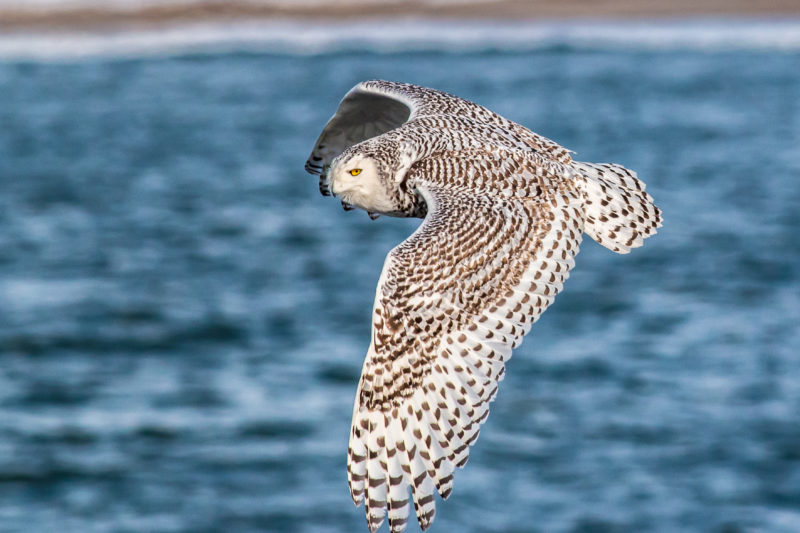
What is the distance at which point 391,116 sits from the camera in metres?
9.12

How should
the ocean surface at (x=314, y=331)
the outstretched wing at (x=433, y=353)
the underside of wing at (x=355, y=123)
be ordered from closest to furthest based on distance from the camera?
the outstretched wing at (x=433, y=353), the underside of wing at (x=355, y=123), the ocean surface at (x=314, y=331)

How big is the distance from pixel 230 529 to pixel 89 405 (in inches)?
261

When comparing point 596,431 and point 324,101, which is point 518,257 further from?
point 324,101

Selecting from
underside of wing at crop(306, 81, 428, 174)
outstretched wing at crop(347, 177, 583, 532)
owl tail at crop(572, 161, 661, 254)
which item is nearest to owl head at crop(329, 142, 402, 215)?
outstretched wing at crop(347, 177, 583, 532)

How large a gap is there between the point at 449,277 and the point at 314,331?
2319cm

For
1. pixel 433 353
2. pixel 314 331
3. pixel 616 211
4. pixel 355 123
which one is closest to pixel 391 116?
pixel 355 123

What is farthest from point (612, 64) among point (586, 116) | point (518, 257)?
point (518, 257)

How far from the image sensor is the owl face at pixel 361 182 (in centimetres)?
736

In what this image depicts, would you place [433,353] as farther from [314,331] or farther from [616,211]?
[314,331]

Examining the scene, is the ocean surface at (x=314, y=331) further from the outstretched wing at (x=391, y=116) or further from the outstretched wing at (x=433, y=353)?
the outstretched wing at (x=433, y=353)

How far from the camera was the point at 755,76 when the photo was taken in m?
62.0

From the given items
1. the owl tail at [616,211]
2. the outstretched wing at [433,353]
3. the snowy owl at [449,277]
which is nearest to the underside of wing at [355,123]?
the snowy owl at [449,277]

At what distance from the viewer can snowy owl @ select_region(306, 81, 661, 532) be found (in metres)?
6.59

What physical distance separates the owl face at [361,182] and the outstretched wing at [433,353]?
0.60 meters
